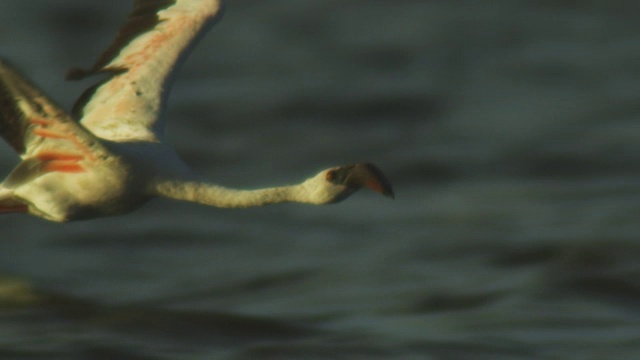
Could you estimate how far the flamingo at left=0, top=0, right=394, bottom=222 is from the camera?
12.2m

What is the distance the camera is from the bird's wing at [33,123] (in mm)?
11688

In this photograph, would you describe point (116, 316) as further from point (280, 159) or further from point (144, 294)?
point (280, 159)

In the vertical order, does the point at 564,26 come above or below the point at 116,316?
above

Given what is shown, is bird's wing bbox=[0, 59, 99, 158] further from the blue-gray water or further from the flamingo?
the blue-gray water

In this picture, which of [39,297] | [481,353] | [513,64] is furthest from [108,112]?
[513,64]

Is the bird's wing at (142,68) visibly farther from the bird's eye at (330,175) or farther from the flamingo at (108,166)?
the bird's eye at (330,175)

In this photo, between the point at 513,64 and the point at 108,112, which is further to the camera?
A: the point at 513,64

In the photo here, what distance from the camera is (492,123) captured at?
88.0 feet

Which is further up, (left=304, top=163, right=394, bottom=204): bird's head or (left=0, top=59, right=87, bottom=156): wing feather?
(left=0, top=59, right=87, bottom=156): wing feather

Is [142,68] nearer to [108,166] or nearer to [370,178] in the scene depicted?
[108,166]

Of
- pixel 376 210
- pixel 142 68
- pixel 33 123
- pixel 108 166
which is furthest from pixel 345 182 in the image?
pixel 376 210

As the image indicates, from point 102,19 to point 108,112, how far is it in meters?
18.1

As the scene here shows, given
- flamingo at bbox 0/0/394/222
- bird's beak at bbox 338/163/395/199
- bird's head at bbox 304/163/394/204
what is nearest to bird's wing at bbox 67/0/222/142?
flamingo at bbox 0/0/394/222

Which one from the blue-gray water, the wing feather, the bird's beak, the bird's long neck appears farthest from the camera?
the blue-gray water
